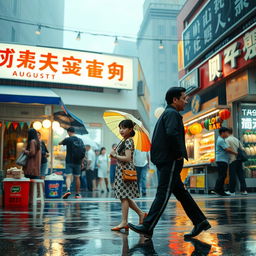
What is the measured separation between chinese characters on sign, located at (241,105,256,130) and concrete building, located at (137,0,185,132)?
6455 centimetres

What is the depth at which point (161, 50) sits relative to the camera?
8450 cm

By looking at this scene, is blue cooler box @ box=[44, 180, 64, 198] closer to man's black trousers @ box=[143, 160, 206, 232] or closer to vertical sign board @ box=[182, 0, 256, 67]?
man's black trousers @ box=[143, 160, 206, 232]

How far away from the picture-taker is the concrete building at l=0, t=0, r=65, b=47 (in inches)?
883

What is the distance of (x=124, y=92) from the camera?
22078 millimetres

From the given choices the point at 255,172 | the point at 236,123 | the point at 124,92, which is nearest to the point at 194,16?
the point at 124,92

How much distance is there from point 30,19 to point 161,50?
196 ft

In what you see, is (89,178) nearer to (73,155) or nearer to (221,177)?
(73,155)

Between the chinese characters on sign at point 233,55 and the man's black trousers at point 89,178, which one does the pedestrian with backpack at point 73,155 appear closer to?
the chinese characters on sign at point 233,55

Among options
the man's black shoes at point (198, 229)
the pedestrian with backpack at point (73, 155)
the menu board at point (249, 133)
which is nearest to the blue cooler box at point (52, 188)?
the pedestrian with backpack at point (73, 155)

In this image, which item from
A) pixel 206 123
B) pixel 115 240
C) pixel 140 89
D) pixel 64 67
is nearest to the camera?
pixel 115 240

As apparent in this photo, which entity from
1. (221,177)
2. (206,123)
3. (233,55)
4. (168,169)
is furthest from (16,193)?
(233,55)

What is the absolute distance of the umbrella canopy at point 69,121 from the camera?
46.6 ft

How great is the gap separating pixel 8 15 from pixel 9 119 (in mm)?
7653

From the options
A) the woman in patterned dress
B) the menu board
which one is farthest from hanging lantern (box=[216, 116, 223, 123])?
the woman in patterned dress
